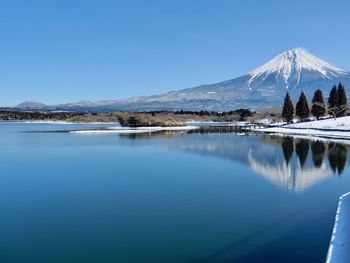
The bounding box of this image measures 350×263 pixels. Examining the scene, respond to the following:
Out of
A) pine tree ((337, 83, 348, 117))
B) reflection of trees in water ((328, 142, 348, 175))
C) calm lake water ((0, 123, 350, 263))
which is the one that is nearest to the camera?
calm lake water ((0, 123, 350, 263))

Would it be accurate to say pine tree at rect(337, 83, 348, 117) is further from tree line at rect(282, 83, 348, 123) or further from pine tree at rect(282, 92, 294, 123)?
pine tree at rect(282, 92, 294, 123)

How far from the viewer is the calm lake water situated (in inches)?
412

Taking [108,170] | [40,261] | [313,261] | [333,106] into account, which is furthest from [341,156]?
[333,106]


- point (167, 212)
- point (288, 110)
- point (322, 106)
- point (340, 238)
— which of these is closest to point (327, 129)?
point (322, 106)

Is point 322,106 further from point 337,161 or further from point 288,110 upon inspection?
point 337,161

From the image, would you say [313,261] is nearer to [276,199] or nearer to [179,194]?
[276,199]

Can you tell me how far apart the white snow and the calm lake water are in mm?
282

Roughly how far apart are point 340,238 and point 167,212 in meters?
5.48

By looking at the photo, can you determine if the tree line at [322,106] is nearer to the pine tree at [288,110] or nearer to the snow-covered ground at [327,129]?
the pine tree at [288,110]

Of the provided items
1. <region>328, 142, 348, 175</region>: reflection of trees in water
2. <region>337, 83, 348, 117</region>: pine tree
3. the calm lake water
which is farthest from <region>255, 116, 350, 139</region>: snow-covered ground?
the calm lake water

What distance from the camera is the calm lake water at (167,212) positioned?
1047cm

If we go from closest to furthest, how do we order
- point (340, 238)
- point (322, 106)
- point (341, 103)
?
point (340, 238)
point (322, 106)
point (341, 103)

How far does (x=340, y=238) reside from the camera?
1098cm

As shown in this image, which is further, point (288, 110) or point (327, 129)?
point (288, 110)
